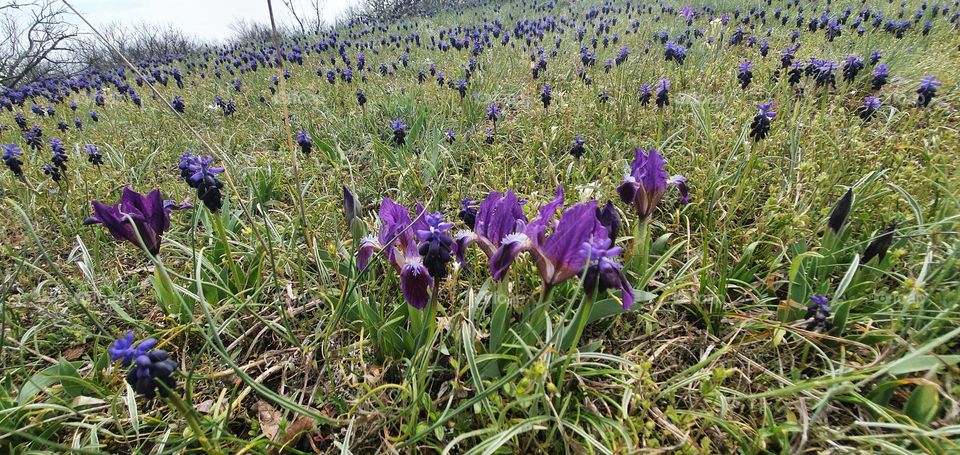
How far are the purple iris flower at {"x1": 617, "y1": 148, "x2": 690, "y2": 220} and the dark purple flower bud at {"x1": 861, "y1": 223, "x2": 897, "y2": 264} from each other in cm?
72

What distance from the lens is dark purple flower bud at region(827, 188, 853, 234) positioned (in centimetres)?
171

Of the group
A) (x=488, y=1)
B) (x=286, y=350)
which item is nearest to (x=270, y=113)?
(x=286, y=350)

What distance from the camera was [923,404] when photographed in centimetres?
133

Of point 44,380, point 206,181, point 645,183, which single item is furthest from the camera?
point 645,183

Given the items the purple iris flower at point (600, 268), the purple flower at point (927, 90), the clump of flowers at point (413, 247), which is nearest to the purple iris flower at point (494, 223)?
the clump of flowers at point (413, 247)

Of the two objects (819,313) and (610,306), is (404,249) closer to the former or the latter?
(610,306)

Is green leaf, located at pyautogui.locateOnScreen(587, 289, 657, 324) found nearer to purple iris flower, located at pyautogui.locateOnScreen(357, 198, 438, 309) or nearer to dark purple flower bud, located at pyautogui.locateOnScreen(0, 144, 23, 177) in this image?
purple iris flower, located at pyautogui.locateOnScreen(357, 198, 438, 309)

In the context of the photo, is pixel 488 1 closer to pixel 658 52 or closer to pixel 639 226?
pixel 658 52

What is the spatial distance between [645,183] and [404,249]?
43.3 inches

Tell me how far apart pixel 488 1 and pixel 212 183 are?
60.7ft

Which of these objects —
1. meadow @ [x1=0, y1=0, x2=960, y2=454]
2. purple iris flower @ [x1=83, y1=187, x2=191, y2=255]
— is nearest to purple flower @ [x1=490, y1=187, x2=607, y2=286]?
meadow @ [x1=0, y1=0, x2=960, y2=454]

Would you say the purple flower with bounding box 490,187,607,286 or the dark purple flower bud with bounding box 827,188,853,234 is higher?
the purple flower with bounding box 490,187,607,286

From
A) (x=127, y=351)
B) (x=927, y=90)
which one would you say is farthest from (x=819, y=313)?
(x=127, y=351)

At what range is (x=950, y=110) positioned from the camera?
3.38 metres
